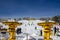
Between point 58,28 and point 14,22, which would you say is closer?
point 14,22

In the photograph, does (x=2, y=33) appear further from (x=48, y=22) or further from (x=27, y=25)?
(x=48, y=22)

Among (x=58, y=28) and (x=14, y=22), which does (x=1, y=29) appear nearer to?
(x=58, y=28)

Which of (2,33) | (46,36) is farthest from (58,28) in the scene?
(46,36)

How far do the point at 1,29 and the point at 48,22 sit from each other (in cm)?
207

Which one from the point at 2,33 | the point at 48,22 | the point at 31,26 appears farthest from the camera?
the point at 31,26

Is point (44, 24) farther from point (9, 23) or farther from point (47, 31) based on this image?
point (9, 23)

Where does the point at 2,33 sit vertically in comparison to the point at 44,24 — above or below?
below

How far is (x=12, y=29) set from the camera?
64.9 inches

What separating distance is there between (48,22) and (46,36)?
0.13 meters

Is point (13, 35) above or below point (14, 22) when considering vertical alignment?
below

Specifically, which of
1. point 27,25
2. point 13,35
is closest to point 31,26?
point 27,25

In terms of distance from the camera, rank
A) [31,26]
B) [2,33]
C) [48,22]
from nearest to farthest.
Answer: [48,22]
[2,33]
[31,26]

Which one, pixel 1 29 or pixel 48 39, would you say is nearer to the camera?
pixel 48 39

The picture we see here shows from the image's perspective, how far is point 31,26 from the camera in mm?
3678
